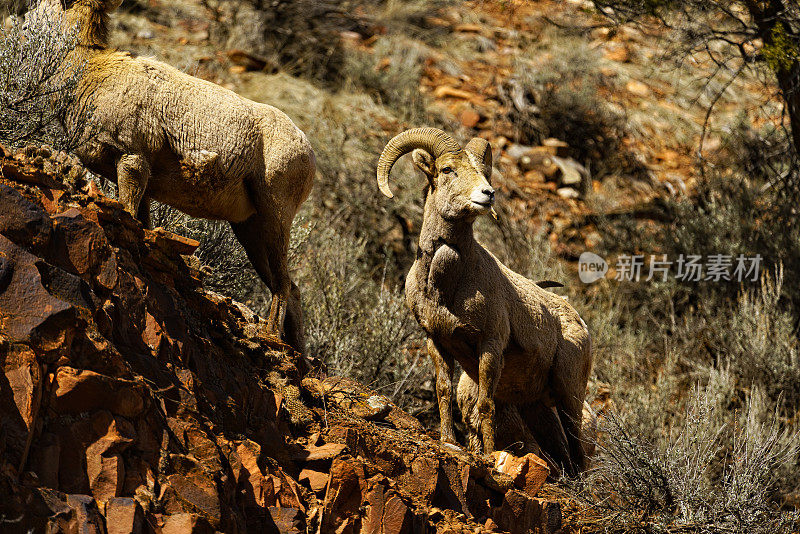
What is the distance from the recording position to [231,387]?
4.41 m

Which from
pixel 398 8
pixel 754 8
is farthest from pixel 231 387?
pixel 398 8

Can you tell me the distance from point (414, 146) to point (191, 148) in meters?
1.67

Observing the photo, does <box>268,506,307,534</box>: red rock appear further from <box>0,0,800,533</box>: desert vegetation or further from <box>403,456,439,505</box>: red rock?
<box>0,0,800,533</box>: desert vegetation

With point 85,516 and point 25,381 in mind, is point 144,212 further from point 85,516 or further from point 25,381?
point 85,516

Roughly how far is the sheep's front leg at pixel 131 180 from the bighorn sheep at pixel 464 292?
170 cm

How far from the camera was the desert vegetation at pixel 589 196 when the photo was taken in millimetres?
6039

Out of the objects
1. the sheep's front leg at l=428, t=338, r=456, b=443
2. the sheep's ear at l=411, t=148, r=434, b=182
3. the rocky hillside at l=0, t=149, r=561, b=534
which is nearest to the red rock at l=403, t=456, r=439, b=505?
the rocky hillside at l=0, t=149, r=561, b=534

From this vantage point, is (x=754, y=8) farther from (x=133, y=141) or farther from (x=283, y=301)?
(x=133, y=141)

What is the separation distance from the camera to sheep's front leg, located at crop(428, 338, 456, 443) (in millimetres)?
5883

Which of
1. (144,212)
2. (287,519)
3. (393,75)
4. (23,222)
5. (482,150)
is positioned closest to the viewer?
(23,222)

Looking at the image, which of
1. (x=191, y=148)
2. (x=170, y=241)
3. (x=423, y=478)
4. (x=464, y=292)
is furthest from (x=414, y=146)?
(x=423, y=478)

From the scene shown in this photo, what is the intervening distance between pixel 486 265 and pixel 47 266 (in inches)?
131

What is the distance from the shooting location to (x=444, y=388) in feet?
19.7

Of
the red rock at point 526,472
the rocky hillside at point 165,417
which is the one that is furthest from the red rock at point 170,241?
the red rock at point 526,472
